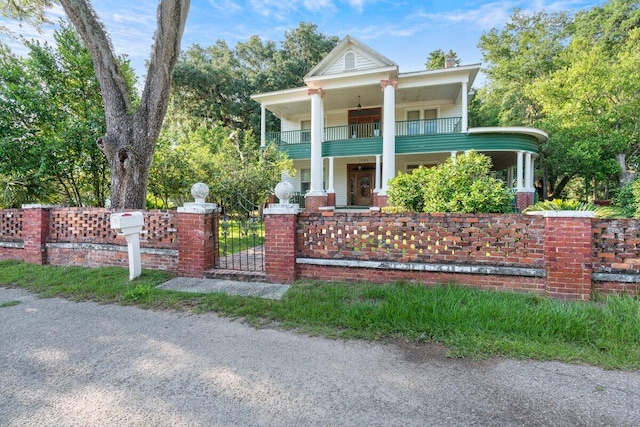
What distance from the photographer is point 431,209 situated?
5.89 meters

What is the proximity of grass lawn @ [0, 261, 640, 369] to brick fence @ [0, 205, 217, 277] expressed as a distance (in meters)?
0.82

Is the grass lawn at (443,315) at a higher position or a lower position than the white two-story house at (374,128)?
lower

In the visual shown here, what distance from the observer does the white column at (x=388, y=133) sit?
43.5ft

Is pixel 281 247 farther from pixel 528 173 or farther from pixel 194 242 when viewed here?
pixel 528 173

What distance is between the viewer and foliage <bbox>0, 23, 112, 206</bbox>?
783cm

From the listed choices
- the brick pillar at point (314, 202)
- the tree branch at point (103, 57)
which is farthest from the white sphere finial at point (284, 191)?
the brick pillar at point (314, 202)

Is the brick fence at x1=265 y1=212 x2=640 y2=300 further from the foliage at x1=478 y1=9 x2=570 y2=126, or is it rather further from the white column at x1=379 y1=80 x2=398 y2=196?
the foliage at x1=478 y1=9 x2=570 y2=126

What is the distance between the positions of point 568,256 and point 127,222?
6434 mm

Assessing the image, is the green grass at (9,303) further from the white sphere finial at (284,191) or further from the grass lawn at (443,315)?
the white sphere finial at (284,191)

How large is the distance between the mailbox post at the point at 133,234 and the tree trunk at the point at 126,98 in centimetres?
186

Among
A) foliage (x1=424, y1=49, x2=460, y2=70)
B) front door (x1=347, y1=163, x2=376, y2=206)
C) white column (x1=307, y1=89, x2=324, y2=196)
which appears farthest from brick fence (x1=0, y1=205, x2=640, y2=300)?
foliage (x1=424, y1=49, x2=460, y2=70)

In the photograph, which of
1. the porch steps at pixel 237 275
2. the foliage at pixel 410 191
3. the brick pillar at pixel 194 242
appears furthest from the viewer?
the foliage at pixel 410 191

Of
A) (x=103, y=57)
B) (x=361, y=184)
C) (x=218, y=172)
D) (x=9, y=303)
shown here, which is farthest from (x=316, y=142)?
(x=9, y=303)

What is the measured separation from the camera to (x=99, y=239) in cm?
594
